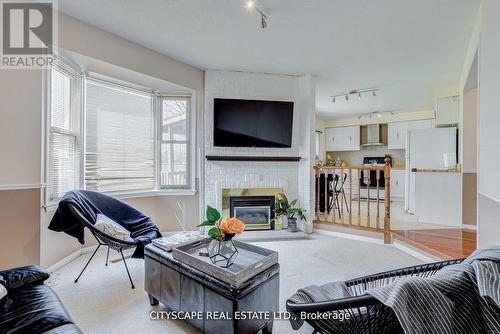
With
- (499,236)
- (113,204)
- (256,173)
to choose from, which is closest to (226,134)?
(256,173)

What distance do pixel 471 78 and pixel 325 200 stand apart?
→ 2701mm

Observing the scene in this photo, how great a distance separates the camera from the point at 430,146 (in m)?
4.49

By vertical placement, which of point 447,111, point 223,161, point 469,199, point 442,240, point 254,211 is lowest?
point 442,240

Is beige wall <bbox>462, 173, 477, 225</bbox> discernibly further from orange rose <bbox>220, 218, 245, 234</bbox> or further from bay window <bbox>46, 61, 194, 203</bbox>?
bay window <bbox>46, 61, 194, 203</bbox>

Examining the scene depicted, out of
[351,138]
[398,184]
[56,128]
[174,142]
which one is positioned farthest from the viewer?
[351,138]

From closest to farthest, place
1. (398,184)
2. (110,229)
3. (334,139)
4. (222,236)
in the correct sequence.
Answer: (222,236) < (110,229) < (398,184) < (334,139)

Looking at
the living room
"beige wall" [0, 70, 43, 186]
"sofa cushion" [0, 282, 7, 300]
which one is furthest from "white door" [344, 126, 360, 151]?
"sofa cushion" [0, 282, 7, 300]

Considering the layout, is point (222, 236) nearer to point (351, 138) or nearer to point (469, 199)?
point (469, 199)

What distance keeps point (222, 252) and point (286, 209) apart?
8.04ft

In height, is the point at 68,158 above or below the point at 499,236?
above

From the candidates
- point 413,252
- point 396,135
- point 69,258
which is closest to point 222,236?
point 69,258

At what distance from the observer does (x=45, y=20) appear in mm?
2371

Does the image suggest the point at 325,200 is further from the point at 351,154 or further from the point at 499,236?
the point at 351,154

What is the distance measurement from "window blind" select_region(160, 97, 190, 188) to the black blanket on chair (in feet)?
3.55
